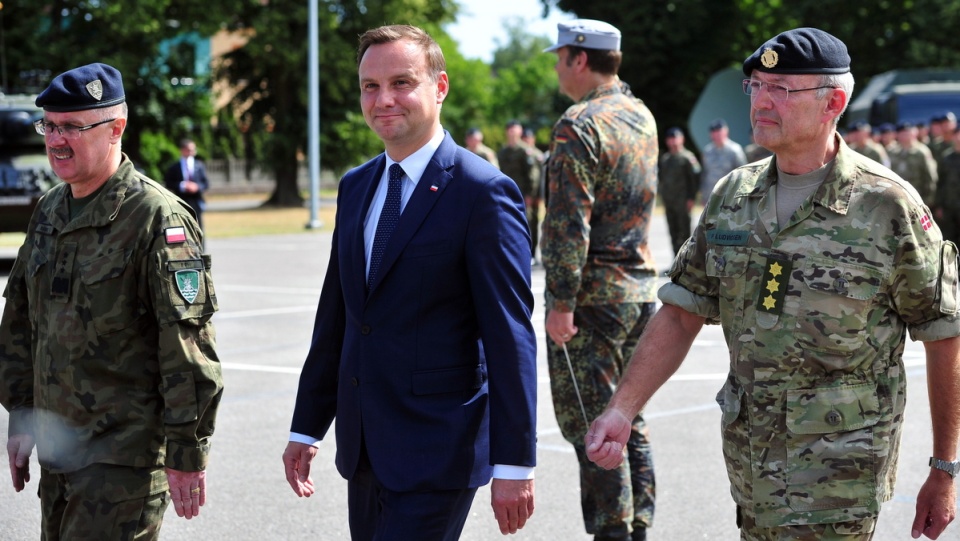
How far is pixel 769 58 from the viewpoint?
3.24 meters

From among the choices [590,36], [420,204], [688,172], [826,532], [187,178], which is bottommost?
[187,178]

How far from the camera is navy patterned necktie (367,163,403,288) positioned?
338 cm

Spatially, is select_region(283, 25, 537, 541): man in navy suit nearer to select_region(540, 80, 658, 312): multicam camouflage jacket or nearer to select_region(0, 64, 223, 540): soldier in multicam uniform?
select_region(0, 64, 223, 540): soldier in multicam uniform

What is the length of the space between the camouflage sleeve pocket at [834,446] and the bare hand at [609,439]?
46cm

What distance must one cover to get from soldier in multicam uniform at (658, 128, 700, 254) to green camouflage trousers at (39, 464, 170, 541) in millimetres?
15237

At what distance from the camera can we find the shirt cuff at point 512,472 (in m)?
3.22

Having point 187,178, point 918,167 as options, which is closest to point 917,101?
point 918,167

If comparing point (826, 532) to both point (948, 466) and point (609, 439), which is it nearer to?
point (948, 466)

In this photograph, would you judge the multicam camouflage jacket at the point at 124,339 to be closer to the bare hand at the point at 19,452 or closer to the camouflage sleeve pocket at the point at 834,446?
the bare hand at the point at 19,452

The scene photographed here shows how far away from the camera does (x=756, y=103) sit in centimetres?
329

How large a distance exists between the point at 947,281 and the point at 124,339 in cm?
233

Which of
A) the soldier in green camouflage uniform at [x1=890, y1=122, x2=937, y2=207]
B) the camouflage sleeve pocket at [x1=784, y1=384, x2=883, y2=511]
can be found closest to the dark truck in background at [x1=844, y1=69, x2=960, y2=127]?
the soldier in green camouflage uniform at [x1=890, y1=122, x2=937, y2=207]

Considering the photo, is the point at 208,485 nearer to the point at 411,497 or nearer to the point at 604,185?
the point at 604,185

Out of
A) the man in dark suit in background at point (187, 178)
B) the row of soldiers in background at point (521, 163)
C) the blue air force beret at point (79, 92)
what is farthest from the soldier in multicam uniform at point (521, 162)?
the blue air force beret at point (79, 92)
